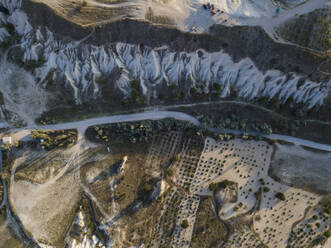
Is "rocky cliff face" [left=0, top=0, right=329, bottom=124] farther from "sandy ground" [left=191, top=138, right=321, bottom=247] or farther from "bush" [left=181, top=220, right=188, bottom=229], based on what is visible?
"bush" [left=181, top=220, right=188, bottom=229]

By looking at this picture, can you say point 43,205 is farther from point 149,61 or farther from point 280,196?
point 280,196

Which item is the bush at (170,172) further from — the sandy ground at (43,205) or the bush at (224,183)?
the sandy ground at (43,205)

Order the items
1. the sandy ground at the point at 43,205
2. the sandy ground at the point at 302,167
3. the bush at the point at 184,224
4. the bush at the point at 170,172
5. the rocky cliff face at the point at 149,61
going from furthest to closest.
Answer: the sandy ground at the point at 302,167 < the bush at the point at 170,172 < the bush at the point at 184,224 < the sandy ground at the point at 43,205 < the rocky cliff face at the point at 149,61

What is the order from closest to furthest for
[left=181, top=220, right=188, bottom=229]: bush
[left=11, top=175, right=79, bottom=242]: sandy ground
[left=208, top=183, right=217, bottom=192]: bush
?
[left=11, top=175, right=79, bottom=242]: sandy ground → [left=181, top=220, right=188, bottom=229]: bush → [left=208, top=183, right=217, bottom=192]: bush

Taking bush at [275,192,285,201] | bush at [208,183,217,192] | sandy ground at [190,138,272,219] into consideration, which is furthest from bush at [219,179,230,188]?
bush at [275,192,285,201]

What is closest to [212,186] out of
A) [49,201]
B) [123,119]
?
[123,119]

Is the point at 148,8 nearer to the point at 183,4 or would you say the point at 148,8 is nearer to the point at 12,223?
the point at 183,4

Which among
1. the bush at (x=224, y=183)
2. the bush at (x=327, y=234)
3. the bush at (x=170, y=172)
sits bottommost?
the bush at (x=327, y=234)

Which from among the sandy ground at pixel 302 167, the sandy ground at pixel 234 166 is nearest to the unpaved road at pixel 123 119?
the sandy ground at pixel 234 166
